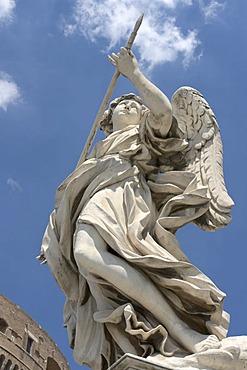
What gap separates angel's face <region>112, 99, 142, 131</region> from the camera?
4871mm

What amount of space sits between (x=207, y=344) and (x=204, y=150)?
1449mm

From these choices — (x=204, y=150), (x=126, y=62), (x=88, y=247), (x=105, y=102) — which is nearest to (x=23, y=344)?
(x=105, y=102)

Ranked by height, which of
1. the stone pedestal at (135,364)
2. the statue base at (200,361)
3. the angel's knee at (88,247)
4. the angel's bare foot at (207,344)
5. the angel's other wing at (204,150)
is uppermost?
the angel's other wing at (204,150)

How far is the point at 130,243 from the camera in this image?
13.2 ft

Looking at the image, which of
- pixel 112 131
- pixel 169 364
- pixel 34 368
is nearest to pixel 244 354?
pixel 169 364

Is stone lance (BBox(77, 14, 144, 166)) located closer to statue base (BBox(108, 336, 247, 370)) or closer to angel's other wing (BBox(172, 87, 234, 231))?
angel's other wing (BBox(172, 87, 234, 231))

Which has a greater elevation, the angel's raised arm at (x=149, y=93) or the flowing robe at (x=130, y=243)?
the angel's raised arm at (x=149, y=93)

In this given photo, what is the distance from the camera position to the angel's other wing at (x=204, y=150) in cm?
431

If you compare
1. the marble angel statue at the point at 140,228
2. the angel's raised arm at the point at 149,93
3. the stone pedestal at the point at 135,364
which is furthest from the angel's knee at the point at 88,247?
the angel's raised arm at the point at 149,93

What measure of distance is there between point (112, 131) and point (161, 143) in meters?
0.65

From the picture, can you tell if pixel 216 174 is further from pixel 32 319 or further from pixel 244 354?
pixel 32 319

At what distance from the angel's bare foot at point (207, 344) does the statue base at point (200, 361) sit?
0.30 feet

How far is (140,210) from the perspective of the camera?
4.25 meters

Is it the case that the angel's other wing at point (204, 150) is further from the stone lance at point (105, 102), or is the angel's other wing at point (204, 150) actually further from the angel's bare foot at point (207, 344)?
the angel's bare foot at point (207, 344)
